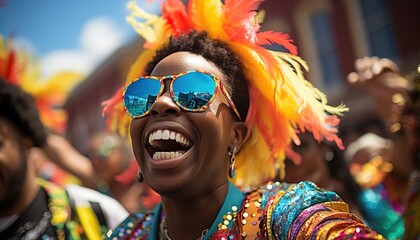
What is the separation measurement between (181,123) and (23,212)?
1.24 metres

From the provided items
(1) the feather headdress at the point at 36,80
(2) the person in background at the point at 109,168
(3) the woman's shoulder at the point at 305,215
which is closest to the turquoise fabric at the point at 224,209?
(3) the woman's shoulder at the point at 305,215

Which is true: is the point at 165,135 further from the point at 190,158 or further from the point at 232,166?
the point at 232,166

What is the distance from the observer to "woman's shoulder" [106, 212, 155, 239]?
2.09m

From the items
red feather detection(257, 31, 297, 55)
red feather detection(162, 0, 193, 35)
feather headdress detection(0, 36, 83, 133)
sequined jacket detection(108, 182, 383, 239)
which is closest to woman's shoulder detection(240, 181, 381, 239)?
sequined jacket detection(108, 182, 383, 239)

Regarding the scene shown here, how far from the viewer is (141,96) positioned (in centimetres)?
188

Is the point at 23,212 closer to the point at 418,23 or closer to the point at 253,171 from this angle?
the point at 253,171

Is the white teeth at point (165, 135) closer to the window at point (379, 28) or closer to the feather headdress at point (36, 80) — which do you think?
the feather headdress at point (36, 80)

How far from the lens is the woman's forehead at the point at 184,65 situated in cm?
193

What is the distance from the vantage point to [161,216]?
A: 209cm

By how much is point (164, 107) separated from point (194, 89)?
14cm

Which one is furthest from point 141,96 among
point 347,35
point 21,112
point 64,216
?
point 347,35

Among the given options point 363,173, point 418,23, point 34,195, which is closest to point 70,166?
point 34,195

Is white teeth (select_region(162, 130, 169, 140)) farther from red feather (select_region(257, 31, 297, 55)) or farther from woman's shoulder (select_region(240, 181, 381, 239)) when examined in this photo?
red feather (select_region(257, 31, 297, 55))

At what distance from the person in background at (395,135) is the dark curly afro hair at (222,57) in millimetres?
865
